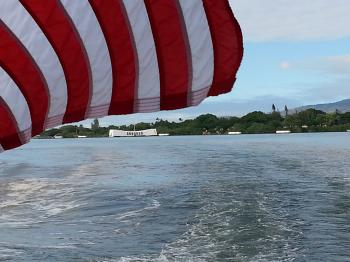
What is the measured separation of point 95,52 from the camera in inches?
141

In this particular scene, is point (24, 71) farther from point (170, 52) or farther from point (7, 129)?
point (170, 52)

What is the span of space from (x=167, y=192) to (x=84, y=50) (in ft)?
103

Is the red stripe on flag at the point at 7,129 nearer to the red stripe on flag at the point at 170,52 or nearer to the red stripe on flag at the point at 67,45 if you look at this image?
the red stripe on flag at the point at 67,45

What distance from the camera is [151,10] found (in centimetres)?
350

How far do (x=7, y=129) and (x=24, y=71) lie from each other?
447 millimetres

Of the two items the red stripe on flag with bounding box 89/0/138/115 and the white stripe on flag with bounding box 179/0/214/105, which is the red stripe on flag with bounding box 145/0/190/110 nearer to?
the white stripe on flag with bounding box 179/0/214/105

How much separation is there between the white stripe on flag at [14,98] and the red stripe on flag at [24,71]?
0.09ft

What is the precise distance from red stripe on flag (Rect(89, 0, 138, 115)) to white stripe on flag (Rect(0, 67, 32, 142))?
63 cm

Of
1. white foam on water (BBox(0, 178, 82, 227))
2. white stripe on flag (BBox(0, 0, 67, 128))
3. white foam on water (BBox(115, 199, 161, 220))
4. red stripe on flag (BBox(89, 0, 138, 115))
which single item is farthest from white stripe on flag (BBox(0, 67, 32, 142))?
white foam on water (BBox(115, 199, 161, 220))

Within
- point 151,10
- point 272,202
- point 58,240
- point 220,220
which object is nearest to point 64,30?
point 151,10

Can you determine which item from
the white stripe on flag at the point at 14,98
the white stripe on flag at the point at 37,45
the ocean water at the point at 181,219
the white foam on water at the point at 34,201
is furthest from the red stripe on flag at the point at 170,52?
the white foam on water at the point at 34,201

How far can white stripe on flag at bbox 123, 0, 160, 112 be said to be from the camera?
3.52m

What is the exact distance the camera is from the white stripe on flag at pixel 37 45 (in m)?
3.27

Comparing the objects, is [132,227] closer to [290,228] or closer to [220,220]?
[220,220]
